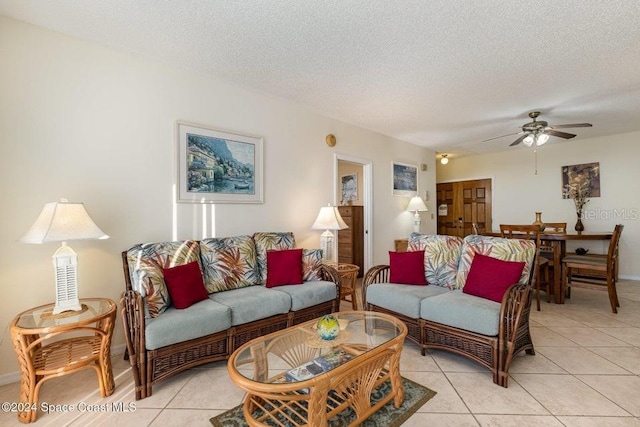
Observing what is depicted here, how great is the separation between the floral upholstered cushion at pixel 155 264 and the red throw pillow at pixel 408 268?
185 cm

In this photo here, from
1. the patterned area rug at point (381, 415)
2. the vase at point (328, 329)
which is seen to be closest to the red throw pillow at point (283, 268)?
the vase at point (328, 329)

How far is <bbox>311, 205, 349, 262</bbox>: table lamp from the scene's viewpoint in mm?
3710

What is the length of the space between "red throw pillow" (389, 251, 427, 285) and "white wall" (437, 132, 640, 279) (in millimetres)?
4463

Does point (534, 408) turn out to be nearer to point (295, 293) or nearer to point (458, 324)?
point (458, 324)

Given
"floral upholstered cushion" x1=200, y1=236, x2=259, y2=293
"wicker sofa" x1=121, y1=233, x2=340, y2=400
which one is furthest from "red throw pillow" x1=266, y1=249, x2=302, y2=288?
"floral upholstered cushion" x1=200, y1=236, x2=259, y2=293

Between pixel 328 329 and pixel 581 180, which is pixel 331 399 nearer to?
pixel 328 329

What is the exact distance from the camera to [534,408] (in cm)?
177

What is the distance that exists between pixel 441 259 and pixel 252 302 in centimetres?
181

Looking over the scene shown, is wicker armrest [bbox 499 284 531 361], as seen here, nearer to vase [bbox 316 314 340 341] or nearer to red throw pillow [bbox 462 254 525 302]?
red throw pillow [bbox 462 254 525 302]

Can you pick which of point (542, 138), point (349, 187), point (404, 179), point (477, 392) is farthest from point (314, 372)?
point (349, 187)

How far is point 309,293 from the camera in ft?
8.99

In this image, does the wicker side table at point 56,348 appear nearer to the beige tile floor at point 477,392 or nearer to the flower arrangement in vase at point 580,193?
the beige tile floor at point 477,392

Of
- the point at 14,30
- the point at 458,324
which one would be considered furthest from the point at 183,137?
the point at 458,324

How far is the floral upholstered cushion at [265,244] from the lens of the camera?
301 cm
